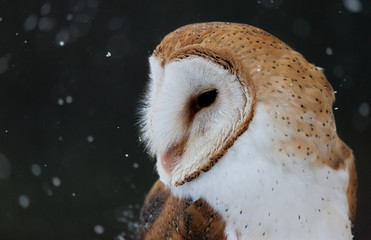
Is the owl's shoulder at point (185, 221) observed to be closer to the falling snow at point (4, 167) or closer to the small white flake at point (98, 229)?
the small white flake at point (98, 229)

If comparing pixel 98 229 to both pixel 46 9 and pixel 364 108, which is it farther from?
pixel 364 108

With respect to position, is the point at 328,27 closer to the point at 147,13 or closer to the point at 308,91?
the point at 147,13

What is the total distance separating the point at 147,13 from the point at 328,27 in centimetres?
68

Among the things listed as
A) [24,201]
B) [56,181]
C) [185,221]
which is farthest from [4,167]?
[185,221]

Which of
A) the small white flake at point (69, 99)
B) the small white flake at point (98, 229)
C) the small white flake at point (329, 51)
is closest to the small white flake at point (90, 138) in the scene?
the small white flake at point (69, 99)

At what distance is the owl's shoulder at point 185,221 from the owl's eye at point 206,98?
203 mm

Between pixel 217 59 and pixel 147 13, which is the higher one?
pixel 217 59

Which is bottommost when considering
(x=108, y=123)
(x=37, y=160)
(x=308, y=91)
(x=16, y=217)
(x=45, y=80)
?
(x=16, y=217)

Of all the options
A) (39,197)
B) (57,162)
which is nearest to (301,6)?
(57,162)

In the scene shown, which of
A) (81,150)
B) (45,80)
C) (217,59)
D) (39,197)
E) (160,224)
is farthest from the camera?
(39,197)

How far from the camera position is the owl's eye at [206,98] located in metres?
0.87

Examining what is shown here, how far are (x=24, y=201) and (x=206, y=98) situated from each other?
5.41ft

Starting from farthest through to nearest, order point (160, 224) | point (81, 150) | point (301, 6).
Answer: point (81, 150) < point (301, 6) < point (160, 224)

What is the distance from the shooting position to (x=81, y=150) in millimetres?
2043
